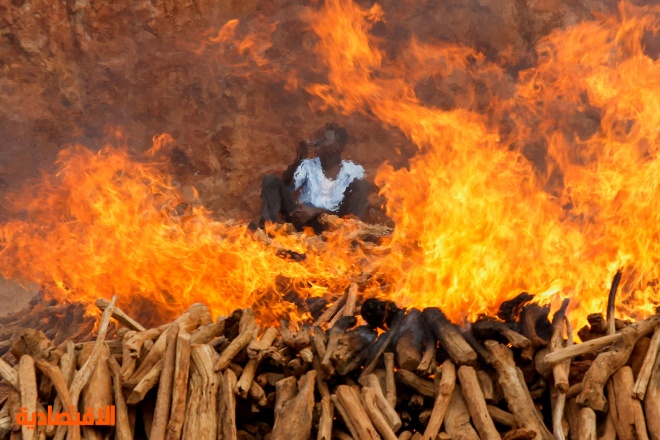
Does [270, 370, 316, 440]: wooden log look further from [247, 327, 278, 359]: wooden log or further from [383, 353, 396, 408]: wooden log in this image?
[383, 353, 396, 408]: wooden log

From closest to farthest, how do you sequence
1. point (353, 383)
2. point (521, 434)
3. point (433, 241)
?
point (521, 434) < point (353, 383) < point (433, 241)

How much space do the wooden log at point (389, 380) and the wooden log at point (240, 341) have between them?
932 millimetres

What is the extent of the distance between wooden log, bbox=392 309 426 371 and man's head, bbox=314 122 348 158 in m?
8.04

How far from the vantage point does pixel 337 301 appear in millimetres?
6020

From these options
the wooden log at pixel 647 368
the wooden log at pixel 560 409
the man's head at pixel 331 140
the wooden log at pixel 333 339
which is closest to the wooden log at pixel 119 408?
the wooden log at pixel 333 339

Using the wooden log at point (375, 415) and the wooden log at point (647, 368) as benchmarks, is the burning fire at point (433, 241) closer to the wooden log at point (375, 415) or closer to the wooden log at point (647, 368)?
the wooden log at point (647, 368)

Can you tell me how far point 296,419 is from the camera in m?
3.72

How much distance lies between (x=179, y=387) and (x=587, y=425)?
7.83ft

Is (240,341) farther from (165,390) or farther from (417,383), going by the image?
(417,383)

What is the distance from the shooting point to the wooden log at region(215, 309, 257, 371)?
4.02 m

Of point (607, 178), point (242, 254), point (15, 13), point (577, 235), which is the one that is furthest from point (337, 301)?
point (15, 13)

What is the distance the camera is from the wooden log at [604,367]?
3.71 m

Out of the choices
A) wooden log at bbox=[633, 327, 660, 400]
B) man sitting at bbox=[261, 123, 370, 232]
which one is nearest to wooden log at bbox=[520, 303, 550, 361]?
wooden log at bbox=[633, 327, 660, 400]

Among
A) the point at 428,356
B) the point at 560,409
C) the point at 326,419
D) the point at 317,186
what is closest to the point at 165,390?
the point at 326,419
